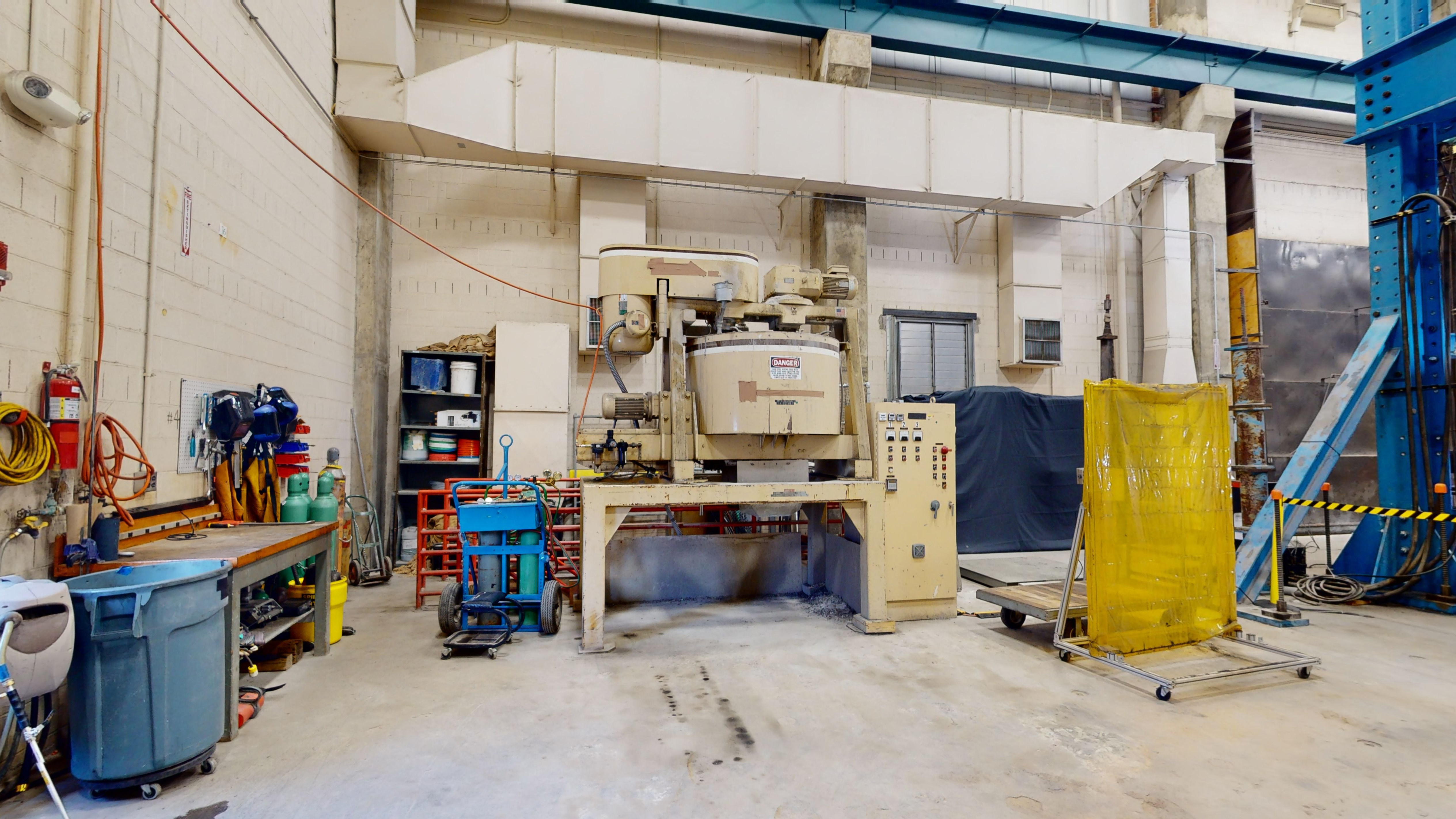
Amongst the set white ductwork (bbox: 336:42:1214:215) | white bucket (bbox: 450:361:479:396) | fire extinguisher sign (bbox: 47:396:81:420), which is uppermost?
white ductwork (bbox: 336:42:1214:215)

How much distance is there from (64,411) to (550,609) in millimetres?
2488

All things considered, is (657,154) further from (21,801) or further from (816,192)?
(21,801)

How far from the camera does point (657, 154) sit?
22.1 feet

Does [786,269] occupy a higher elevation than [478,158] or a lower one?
lower

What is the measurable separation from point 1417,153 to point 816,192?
4817mm

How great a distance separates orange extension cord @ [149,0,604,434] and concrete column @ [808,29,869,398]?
259 cm

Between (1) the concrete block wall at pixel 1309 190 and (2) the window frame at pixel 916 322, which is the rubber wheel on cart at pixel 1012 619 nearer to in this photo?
(2) the window frame at pixel 916 322

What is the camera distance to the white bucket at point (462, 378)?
658 centimetres

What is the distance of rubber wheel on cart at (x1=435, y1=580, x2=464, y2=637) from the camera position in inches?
164

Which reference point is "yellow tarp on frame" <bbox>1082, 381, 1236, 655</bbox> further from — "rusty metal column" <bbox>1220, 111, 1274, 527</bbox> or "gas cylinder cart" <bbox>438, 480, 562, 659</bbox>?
"rusty metal column" <bbox>1220, 111, 1274, 527</bbox>

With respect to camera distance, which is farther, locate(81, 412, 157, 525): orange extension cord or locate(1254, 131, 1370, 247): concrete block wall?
locate(1254, 131, 1370, 247): concrete block wall

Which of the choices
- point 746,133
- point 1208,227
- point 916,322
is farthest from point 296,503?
point 1208,227

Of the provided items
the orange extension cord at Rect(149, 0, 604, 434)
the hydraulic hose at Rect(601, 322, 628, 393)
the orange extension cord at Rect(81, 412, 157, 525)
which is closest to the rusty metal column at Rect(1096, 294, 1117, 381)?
the orange extension cord at Rect(149, 0, 604, 434)

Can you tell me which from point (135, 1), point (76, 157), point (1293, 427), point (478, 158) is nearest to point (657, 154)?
point (478, 158)
